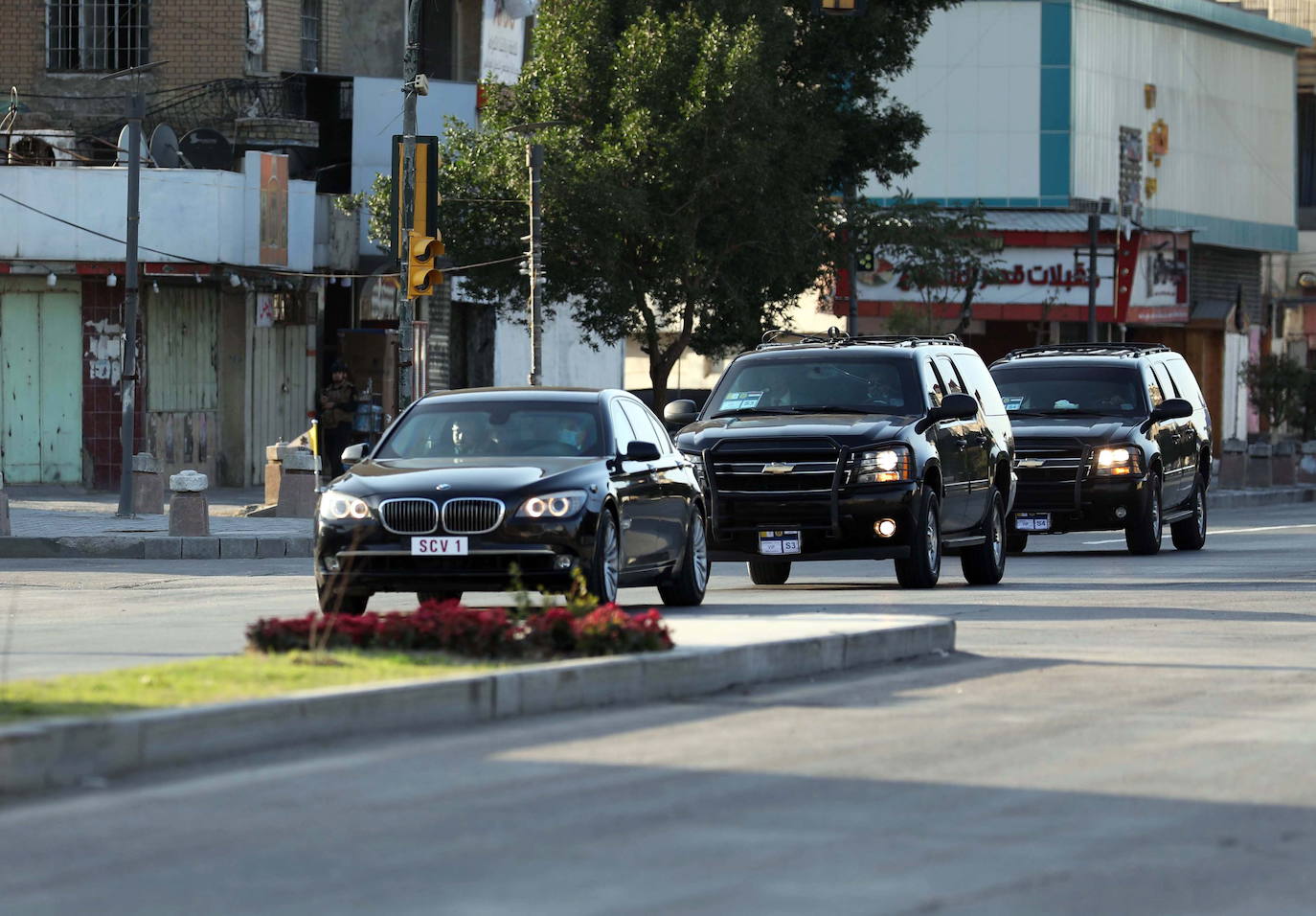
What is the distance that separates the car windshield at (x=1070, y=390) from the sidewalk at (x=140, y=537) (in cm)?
762

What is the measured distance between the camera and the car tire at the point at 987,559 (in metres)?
20.4

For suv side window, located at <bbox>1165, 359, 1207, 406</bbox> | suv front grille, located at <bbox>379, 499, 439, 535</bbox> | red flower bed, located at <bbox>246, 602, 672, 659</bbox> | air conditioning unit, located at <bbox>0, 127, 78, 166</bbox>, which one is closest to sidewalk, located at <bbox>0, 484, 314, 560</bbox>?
air conditioning unit, located at <bbox>0, 127, 78, 166</bbox>

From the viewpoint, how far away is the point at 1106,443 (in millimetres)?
24828

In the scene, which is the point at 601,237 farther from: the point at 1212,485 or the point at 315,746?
the point at 315,746

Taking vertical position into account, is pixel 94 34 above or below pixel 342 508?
above

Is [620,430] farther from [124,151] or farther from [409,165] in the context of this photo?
[124,151]

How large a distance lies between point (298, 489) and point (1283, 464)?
2572 centimetres

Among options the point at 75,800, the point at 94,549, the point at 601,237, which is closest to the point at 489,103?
Answer: the point at 601,237

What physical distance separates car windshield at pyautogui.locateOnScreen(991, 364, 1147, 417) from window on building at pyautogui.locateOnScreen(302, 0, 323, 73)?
18694mm

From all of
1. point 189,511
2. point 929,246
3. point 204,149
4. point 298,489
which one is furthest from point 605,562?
point 929,246

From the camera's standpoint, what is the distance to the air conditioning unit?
3638 cm

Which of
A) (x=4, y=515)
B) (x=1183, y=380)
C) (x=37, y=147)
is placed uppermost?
(x=37, y=147)

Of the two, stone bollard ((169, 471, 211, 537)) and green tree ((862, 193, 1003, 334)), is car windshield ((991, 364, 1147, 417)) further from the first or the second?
green tree ((862, 193, 1003, 334))

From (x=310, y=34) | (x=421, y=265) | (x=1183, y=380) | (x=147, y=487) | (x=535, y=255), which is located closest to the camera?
(x=1183, y=380)
